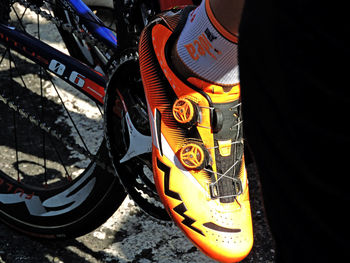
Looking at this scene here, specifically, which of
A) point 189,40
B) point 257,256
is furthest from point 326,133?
point 257,256

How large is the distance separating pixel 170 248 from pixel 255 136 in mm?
1268

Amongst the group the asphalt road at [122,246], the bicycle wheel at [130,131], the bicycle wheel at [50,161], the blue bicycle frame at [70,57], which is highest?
the blue bicycle frame at [70,57]

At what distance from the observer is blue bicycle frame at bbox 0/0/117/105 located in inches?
65.7

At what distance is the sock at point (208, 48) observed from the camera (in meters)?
1.16

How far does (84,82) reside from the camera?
1678 mm

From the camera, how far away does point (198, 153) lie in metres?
1.31

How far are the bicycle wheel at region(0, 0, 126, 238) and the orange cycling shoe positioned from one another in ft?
1.15

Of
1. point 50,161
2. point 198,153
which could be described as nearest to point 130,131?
point 198,153

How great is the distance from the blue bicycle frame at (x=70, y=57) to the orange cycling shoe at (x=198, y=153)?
0.33m

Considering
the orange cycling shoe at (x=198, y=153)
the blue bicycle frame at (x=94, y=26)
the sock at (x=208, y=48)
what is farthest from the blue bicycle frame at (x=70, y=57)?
the sock at (x=208, y=48)

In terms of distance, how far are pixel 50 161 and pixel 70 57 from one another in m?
0.67

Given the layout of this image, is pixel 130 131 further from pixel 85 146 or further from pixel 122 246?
pixel 122 246

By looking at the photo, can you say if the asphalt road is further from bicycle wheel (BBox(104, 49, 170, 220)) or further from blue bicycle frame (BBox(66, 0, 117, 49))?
blue bicycle frame (BBox(66, 0, 117, 49))

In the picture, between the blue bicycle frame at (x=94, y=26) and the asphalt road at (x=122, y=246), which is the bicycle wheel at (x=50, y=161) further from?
the blue bicycle frame at (x=94, y=26)
